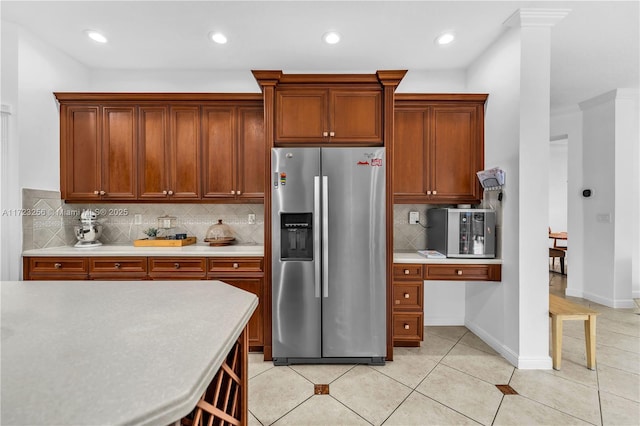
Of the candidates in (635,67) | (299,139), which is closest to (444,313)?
(299,139)

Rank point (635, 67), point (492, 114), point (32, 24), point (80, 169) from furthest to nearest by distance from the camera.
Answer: point (635, 67), point (80, 169), point (492, 114), point (32, 24)

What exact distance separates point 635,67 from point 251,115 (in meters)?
4.26

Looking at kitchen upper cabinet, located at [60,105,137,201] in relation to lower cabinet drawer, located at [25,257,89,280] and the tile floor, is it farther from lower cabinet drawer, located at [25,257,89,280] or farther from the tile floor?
the tile floor

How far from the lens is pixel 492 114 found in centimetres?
261

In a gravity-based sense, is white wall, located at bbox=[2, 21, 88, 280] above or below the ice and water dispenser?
above

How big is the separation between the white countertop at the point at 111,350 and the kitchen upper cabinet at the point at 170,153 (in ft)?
5.61

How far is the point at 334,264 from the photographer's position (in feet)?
7.62

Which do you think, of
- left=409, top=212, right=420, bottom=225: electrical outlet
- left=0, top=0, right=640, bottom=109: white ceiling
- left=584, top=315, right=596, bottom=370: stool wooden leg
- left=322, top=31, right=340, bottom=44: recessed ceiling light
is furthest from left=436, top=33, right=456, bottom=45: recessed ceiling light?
left=584, top=315, right=596, bottom=370: stool wooden leg

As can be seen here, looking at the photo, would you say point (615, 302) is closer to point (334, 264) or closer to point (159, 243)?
point (334, 264)

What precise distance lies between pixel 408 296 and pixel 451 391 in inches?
30.7

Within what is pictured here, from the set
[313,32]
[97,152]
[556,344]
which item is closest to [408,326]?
[556,344]

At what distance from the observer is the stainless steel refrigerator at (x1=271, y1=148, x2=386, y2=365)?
7.55 ft

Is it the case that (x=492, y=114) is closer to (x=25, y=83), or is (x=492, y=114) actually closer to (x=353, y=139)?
(x=353, y=139)

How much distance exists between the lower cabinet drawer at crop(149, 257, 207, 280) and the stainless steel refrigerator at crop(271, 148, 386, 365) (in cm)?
71
